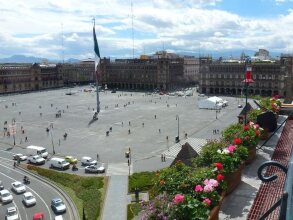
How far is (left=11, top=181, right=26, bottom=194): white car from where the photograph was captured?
36175 millimetres

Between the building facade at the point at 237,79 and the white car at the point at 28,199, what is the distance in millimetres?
100554

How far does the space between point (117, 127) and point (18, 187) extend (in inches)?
1376

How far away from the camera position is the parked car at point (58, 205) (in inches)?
1224

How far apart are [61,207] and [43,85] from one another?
478 feet

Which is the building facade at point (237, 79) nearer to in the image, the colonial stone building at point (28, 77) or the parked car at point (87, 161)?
the colonial stone building at point (28, 77)

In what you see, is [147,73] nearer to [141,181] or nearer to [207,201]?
[141,181]

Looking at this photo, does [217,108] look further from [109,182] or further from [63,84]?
[63,84]

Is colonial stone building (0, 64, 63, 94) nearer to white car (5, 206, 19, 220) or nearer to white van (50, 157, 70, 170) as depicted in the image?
white van (50, 157, 70, 170)

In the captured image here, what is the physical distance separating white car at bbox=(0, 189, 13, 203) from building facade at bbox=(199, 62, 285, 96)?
330 ft

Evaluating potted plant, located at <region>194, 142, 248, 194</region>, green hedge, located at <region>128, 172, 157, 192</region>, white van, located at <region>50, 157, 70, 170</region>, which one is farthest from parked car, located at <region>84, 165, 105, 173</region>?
potted plant, located at <region>194, 142, 248, 194</region>

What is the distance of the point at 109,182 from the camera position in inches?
1469

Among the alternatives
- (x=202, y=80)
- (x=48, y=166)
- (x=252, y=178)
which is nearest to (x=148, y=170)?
(x=48, y=166)

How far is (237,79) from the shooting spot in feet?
422

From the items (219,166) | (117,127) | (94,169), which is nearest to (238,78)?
(117,127)
